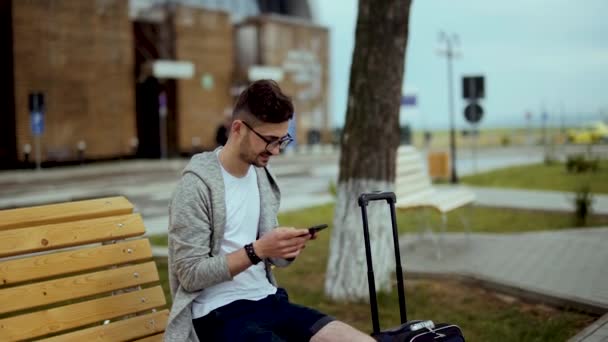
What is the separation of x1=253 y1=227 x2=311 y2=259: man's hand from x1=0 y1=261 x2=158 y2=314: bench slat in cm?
92

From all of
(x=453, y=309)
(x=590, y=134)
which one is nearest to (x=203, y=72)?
(x=590, y=134)

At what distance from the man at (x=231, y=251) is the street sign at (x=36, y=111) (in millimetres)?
26399

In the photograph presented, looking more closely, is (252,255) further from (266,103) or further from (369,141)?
(369,141)

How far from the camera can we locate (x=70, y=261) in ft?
10.3

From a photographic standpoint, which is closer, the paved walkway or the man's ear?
the man's ear

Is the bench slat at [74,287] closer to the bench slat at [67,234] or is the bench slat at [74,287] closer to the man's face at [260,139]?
the bench slat at [67,234]

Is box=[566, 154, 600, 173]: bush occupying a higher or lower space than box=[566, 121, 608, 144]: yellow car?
lower

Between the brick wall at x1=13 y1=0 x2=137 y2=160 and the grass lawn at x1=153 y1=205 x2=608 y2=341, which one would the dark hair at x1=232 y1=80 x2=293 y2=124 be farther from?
the brick wall at x1=13 y1=0 x2=137 y2=160

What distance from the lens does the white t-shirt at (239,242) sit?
2863mm

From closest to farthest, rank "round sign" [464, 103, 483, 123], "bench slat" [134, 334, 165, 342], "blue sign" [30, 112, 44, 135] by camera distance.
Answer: "bench slat" [134, 334, 165, 342]
"round sign" [464, 103, 483, 123]
"blue sign" [30, 112, 44, 135]

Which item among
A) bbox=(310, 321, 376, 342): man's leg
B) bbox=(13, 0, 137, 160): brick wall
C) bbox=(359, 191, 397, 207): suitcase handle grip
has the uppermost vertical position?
bbox=(13, 0, 137, 160): brick wall

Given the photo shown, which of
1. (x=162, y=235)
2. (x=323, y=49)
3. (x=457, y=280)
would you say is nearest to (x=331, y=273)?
(x=457, y=280)

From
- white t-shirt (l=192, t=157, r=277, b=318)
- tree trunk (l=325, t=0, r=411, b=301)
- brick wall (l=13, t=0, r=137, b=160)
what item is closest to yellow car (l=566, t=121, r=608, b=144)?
brick wall (l=13, t=0, r=137, b=160)

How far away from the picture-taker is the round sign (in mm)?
17312
